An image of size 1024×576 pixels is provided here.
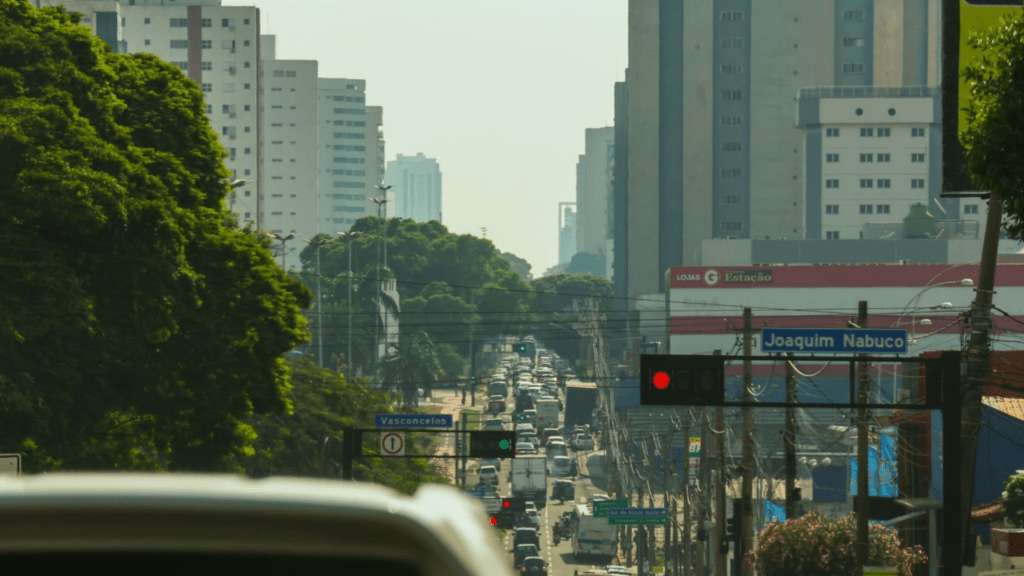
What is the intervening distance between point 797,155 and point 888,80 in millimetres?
13269

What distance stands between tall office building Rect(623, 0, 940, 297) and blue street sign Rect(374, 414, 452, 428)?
123562mm

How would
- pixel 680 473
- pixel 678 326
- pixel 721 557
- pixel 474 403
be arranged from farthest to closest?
pixel 474 403
pixel 678 326
pixel 680 473
pixel 721 557

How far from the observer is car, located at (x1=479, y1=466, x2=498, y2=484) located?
90950mm

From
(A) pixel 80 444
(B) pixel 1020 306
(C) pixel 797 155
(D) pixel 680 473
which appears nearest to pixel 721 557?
(A) pixel 80 444

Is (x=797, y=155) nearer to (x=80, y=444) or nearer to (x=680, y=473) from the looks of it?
(x=680, y=473)

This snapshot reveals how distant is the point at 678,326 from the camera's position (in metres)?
119

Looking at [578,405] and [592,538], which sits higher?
[578,405]

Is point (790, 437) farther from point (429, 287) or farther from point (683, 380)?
point (429, 287)

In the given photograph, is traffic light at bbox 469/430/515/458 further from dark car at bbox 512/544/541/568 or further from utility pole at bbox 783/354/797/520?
dark car at bbox 512/544/541/568

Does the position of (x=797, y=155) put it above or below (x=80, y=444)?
above

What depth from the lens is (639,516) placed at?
5022cm

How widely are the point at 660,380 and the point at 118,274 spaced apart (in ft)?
36.0

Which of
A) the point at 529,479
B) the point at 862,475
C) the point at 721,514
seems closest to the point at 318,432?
the point at 721,514

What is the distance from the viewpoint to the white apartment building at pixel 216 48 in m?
178
